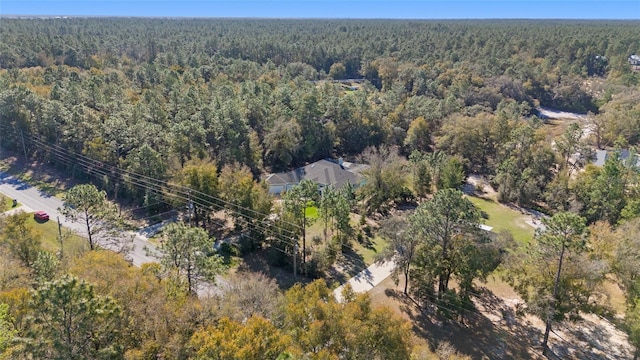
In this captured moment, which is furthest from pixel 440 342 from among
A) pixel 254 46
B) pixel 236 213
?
pixel 254 46

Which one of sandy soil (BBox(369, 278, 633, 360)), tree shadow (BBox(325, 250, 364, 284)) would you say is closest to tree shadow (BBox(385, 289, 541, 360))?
sandy soil (BBox(369, 278, 633, 360))

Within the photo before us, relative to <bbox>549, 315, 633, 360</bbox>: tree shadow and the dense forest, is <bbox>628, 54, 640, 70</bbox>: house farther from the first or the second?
<bbox>549, 315, 633, 360</bbox>: tree shadow

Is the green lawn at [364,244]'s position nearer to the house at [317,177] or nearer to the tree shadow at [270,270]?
the tree shadow at [270,270]

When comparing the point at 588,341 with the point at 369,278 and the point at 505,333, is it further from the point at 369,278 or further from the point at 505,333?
the point at 369,278

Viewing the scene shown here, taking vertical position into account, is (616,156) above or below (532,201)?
above

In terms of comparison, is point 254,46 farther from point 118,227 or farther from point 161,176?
point 118,227

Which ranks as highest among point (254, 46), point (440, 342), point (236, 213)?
point (254, 46)
